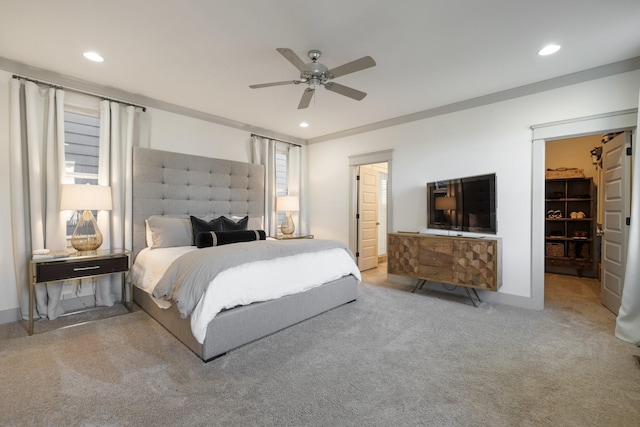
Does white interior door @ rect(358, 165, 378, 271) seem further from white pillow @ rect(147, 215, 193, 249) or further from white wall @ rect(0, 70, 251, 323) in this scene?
white pillow @ rect(147, 215, 193, 249)

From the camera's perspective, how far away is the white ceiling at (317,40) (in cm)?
218

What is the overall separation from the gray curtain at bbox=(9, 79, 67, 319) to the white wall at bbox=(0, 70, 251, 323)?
91 millimetres

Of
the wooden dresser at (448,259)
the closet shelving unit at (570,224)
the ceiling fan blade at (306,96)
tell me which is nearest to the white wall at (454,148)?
the wooden dresser at (448,259)

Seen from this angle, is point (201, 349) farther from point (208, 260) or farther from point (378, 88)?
point (378, 88)

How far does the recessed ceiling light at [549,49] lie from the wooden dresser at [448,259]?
6.47 feet

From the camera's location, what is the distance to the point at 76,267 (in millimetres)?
2912

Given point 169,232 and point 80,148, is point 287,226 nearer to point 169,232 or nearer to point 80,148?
point 169,232

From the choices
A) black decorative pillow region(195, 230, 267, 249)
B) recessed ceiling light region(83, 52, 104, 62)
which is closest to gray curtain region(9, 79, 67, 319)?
recessed ceiling light region(83, 52, 104, 62)

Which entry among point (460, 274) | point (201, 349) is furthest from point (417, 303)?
point (201, 349)

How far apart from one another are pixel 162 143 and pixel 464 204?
4.25 metres

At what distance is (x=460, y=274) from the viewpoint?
12.0 ft

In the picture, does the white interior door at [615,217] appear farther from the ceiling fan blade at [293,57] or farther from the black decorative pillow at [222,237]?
the black decorative pillow at [222,237]

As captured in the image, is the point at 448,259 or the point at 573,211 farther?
the point at 573,211

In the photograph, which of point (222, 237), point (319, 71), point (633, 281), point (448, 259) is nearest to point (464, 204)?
point (448, 259)
